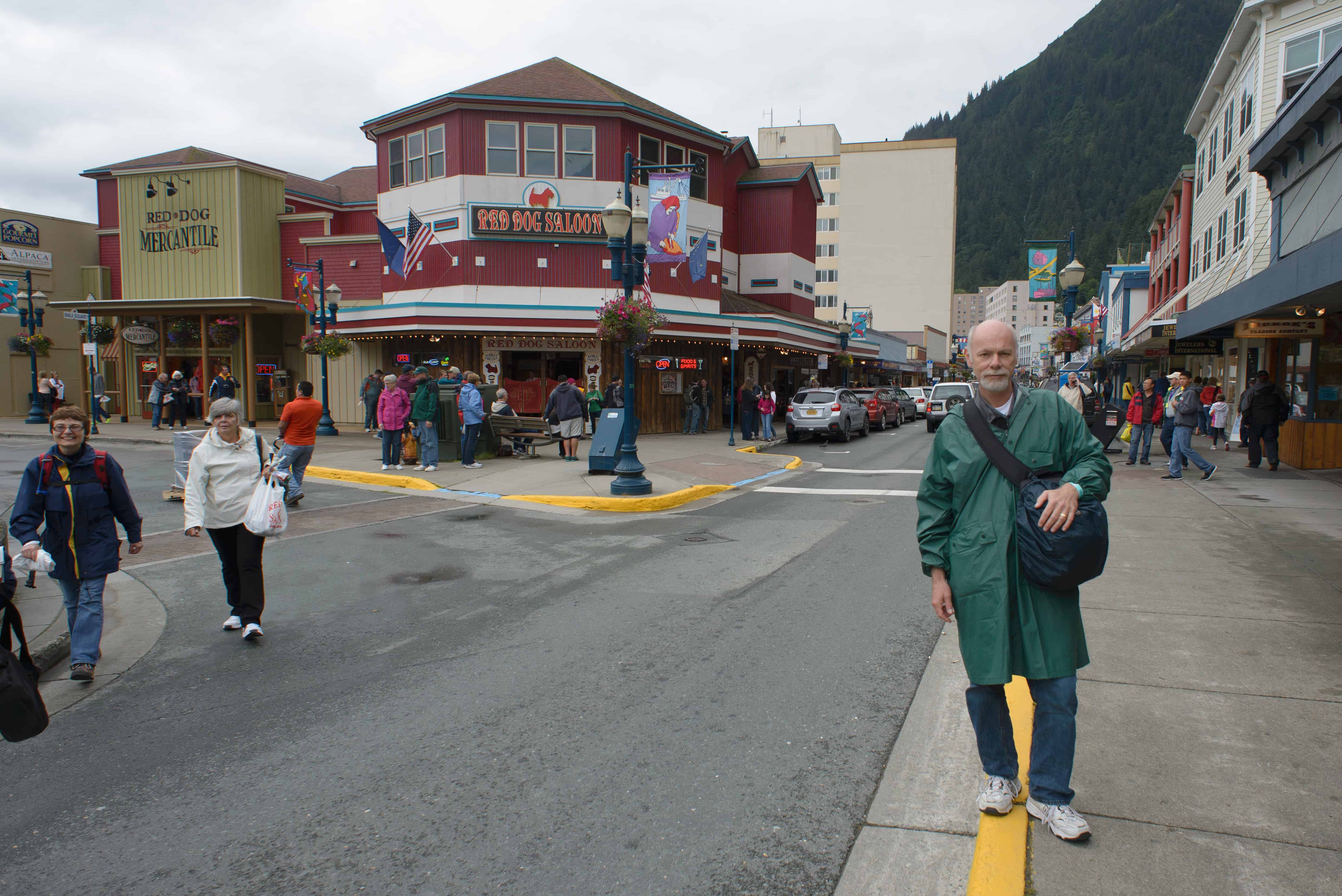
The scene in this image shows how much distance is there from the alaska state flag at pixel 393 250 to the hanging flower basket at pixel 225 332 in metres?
7.51

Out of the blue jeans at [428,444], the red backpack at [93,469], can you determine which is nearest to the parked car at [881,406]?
the blue jeans at [428,444]

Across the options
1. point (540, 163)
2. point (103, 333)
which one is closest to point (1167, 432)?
point (540, 163)

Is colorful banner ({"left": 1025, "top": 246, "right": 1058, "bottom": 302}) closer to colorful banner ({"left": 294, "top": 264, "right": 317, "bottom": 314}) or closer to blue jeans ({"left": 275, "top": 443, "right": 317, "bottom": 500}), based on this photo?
blue jeans ({"left": 275, "top": 443, "right": 317, "bottom": 500})

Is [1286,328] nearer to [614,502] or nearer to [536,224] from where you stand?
[614,502]

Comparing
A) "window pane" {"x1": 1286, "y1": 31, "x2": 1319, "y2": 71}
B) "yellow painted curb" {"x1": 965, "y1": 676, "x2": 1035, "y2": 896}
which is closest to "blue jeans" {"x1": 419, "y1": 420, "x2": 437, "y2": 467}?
"yellow painted curb" {"x1": 965, "y1": 676, "x2": 1035, "y2": 896}

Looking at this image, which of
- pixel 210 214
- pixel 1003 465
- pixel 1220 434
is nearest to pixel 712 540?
pixel 1003 465

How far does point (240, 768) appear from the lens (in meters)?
4.00

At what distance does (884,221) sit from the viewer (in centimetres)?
8188

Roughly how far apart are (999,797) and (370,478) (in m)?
12.9

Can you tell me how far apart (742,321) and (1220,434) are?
12969 millimetres

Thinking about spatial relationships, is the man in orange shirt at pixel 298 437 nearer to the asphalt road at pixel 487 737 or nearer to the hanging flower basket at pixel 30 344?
the asphalt road at pixel 487 737

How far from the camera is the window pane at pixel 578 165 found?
947 inches

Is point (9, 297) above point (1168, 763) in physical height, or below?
above

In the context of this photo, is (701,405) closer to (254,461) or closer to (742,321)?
(742,321)
